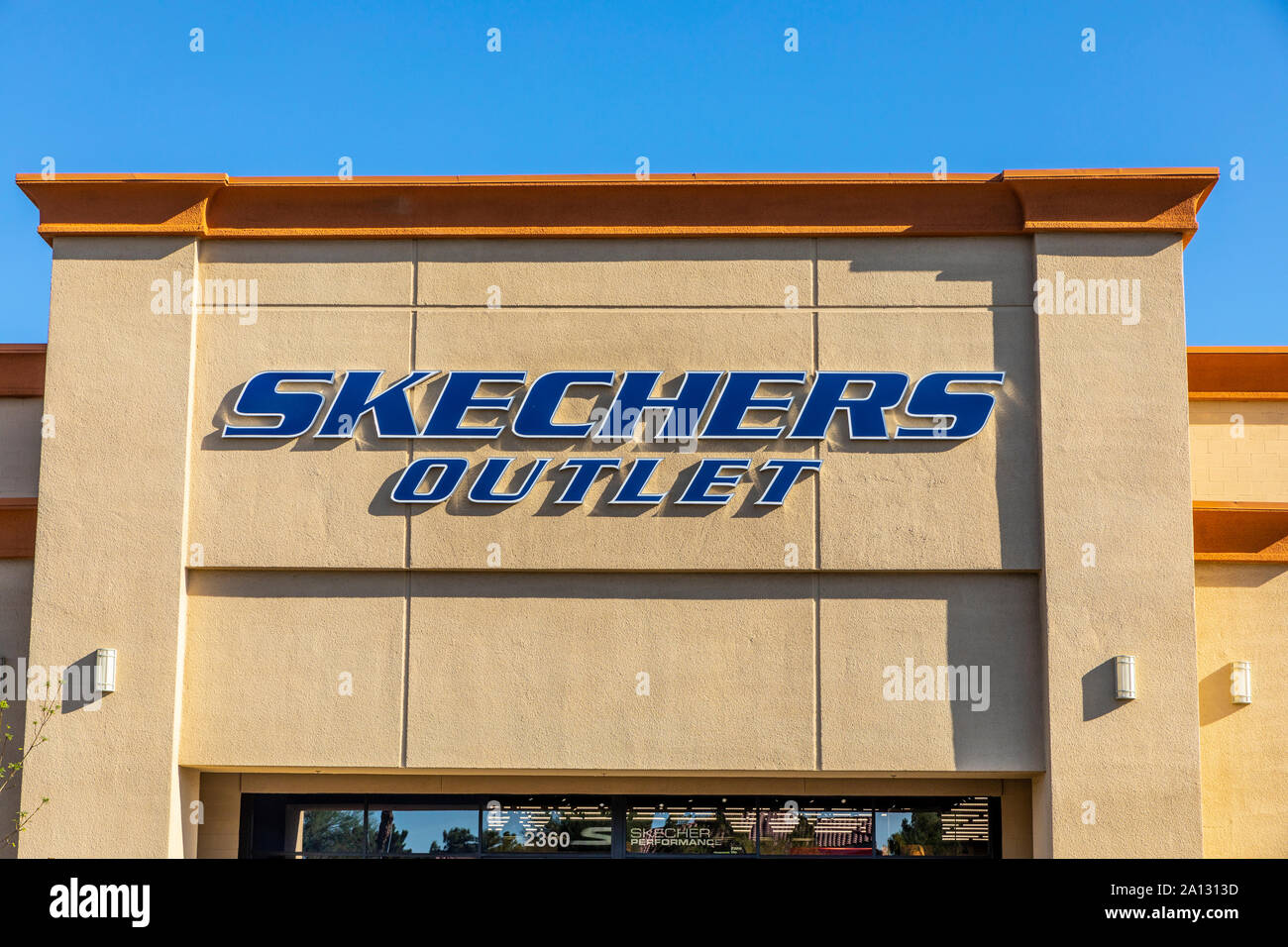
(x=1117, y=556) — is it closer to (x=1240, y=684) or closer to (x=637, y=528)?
Answer: (x=1240, y=684)

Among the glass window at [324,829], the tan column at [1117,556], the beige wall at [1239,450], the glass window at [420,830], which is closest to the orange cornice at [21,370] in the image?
the glass window at [324,829]

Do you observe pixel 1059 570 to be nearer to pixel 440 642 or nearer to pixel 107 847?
pixel 440 642

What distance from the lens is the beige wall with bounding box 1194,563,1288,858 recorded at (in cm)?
1295

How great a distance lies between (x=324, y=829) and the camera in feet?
44.5

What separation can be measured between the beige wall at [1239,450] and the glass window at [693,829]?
6.10 m

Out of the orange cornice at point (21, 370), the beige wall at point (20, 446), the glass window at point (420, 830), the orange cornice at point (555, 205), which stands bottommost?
the glass window at point (420, 830)

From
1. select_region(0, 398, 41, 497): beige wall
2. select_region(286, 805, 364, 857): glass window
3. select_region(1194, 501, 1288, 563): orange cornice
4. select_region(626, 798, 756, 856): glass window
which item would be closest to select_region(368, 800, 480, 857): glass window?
select_region(286, 805, 364, 857): glass window

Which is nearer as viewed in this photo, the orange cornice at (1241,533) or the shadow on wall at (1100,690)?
the shadow on wall at (1100,690)

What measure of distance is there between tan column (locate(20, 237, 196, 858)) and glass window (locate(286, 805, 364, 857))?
118cm

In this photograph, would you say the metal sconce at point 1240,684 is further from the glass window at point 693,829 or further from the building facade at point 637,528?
the glass window at point 693,829

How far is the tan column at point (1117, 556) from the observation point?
12359 millimetres
